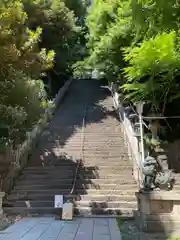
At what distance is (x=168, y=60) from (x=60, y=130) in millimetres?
7334

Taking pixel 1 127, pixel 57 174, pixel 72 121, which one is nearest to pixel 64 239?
pixel 1 127

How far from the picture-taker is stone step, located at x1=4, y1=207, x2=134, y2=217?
31.9ft

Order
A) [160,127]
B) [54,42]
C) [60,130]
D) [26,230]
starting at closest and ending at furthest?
[26,230]
[160,127]
[60,130]
[54,42]

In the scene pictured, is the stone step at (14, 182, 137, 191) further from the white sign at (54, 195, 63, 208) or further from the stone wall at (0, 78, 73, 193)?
the white sign at (54, 195, 63, 208)

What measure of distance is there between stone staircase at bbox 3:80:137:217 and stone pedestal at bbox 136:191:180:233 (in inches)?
74.2

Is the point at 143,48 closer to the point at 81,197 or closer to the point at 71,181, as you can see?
the point at 71,181

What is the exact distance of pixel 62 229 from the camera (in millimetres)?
7773

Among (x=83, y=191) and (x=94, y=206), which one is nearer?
(x=94, y=206)

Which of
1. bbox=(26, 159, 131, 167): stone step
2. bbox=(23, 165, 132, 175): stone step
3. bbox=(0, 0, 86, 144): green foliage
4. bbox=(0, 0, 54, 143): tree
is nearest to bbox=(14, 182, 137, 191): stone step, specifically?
bbox=(23, 165, 132, 175): stone step

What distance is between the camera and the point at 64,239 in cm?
671

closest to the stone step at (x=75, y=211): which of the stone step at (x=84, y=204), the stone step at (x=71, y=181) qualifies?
the stone step at (x=84, y=204)

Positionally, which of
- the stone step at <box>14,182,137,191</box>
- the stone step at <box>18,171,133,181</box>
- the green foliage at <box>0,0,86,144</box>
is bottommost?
the stone step at <box>14,182,137,191</box>

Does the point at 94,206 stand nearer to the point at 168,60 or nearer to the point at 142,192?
the point at 142,192

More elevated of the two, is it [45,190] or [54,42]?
[54,42]
